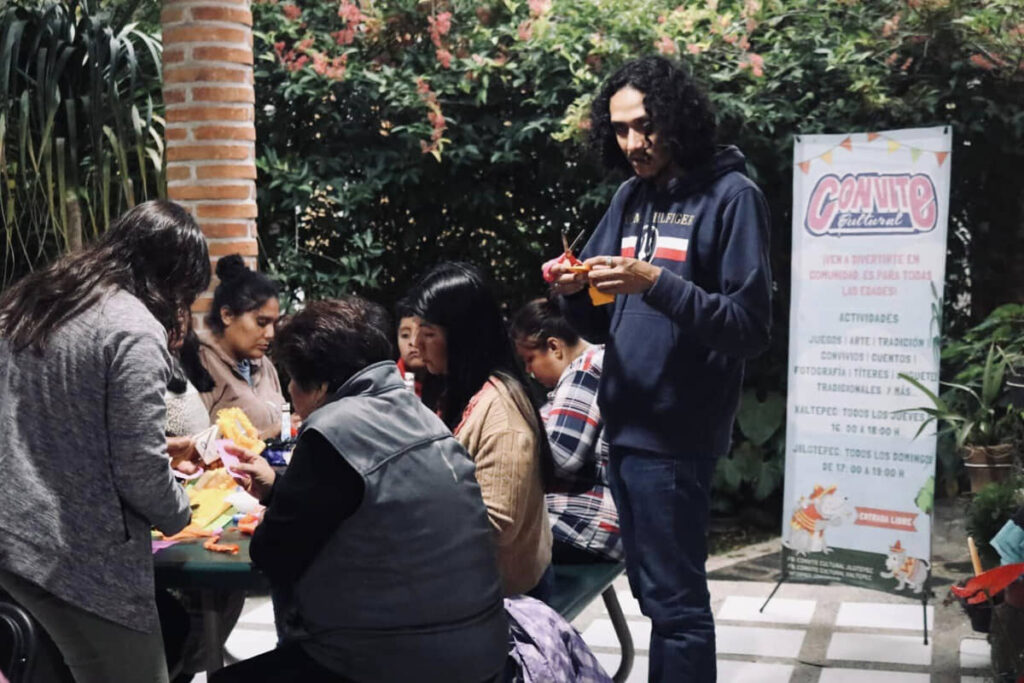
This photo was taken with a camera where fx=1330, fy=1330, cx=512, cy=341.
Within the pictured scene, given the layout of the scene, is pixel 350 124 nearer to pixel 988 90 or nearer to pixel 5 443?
pixel 988 90

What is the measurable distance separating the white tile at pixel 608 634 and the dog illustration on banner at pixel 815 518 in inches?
25.9

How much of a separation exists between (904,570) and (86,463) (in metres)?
3.18

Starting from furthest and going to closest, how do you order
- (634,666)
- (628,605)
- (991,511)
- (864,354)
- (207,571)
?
(628,605)
(864,354)
(634,666)
(991,511)
(207,571)

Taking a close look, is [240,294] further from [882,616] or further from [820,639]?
[882,616]

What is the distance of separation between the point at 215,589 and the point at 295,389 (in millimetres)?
625

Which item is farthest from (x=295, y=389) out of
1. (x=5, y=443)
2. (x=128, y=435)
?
(x=5, y=443)

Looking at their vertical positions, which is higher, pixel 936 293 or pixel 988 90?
pixel 988 90

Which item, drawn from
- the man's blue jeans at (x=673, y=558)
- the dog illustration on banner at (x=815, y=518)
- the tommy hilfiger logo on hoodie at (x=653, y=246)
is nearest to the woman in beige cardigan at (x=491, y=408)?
the man's blue jeans at (x=673, y=558)

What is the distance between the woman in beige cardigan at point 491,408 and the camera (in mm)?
2840

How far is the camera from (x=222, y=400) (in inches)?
173

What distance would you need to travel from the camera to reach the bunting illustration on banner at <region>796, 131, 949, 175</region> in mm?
4609

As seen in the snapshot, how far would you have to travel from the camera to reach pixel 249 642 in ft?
15.0

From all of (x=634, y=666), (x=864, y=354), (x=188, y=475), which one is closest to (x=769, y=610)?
(x=634, y=666)

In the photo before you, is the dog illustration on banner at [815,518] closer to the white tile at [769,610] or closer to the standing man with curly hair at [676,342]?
the white tile at [769,610]
